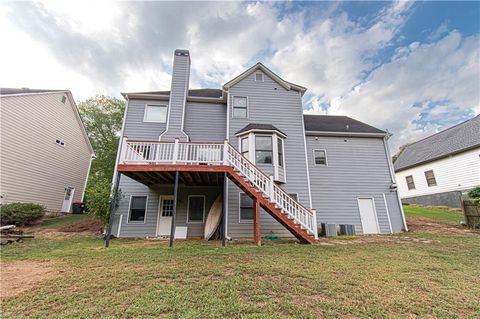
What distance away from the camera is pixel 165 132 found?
988cm

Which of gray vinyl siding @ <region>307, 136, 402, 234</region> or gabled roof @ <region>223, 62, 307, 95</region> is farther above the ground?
gabled roof @ <region>223, 62, 307, 95</region>

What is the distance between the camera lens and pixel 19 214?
1002 cm

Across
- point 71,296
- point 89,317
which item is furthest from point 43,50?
point 89,317

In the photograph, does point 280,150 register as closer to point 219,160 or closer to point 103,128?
point 219,160

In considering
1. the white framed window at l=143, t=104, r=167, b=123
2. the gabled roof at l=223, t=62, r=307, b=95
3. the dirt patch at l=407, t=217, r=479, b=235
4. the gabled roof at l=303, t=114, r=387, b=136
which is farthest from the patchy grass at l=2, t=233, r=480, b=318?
the gabled roof at l=223, t=62, r=307, b=95

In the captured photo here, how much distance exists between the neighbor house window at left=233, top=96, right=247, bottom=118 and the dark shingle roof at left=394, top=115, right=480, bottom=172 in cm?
1664

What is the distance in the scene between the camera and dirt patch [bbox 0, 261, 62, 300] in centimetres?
348

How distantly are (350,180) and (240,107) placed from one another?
295 inches

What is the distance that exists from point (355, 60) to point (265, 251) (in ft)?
45.8

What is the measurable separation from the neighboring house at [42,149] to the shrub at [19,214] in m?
1.60

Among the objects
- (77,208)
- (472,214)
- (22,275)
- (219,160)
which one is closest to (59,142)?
(77,208)

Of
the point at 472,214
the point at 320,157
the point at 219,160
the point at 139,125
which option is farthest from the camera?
the point at 320,157

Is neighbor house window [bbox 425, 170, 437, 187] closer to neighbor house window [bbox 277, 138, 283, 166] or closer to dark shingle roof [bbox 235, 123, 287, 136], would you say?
neighbor house window [bbox 277, 138, 283, 166]

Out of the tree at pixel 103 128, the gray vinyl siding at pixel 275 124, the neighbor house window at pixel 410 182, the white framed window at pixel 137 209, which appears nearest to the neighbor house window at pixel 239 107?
the gray vinyl siding at pixel 275 124
